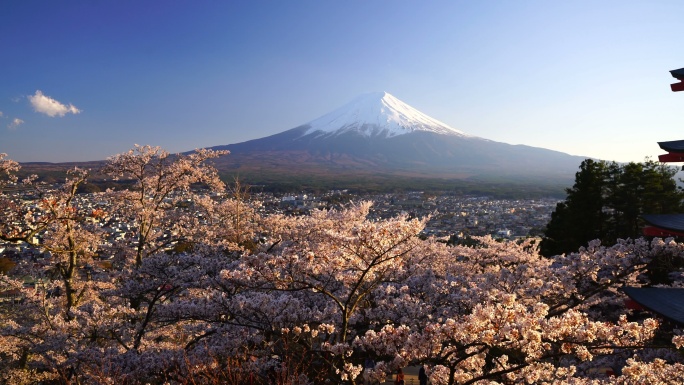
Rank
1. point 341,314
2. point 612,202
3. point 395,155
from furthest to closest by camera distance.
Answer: point 395,155 → point 612,202 → point 341,314

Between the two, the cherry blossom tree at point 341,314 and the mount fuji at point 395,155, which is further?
the mount fuji at point 395,155

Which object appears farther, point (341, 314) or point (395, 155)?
point (395, 155)

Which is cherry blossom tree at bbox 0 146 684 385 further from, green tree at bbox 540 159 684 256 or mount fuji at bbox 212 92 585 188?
mount fuji at bbox 212 92 585 188

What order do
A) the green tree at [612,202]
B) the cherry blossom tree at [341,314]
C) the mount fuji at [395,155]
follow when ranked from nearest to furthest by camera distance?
the cherry blossom tree at [341,314], the green tree at [612,202], the mount fuji at [395,155]

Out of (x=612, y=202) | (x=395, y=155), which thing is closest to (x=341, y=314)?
(x=612, y=202)

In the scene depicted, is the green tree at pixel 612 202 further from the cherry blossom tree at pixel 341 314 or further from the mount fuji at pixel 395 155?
the mount fuji at pixel 395 155

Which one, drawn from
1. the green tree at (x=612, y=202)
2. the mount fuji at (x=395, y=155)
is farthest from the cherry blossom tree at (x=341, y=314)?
the mount fuji at (x=395, y=155)

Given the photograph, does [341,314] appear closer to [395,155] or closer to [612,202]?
[612,202]

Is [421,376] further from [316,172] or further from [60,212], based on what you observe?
[316,172]

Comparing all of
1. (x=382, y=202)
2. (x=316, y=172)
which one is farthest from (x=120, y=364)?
(x=316, y=172)
